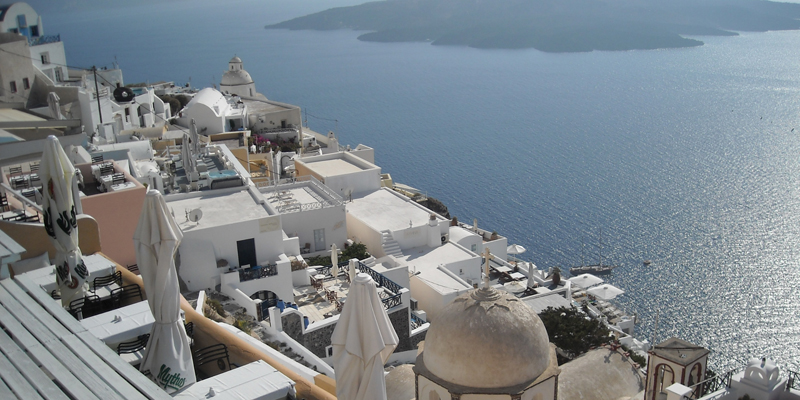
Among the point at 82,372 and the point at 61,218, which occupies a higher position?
the point at 61,218

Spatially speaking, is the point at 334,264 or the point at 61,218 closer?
the point at 61,218

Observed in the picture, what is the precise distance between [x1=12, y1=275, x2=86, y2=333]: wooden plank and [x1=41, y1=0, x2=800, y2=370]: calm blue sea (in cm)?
3604

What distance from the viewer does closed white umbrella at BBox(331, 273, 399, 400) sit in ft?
25.1

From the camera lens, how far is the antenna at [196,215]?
21703 mm

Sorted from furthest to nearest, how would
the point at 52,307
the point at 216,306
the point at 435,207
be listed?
the point at 435,207 → the point at 216,306 → the point at 52,307

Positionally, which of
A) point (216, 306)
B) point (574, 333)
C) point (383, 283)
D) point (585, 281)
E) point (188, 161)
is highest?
point (188, 161)

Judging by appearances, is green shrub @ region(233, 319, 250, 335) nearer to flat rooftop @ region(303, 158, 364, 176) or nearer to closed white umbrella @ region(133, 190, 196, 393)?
closed white umbrella @ region(133, 190, 196, 393)

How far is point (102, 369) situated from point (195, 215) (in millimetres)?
15205

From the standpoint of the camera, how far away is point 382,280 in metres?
22.0

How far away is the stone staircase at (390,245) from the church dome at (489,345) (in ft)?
54.0

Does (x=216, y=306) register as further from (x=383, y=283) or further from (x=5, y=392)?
(x=5, y=392)

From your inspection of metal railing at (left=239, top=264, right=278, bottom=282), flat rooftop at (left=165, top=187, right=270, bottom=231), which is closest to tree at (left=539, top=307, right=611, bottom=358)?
metal railing at (left=239, top=264, right=278, bottom=282)

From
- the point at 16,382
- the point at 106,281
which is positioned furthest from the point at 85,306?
the point at 16,382

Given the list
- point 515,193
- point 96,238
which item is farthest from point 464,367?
point 515,193
